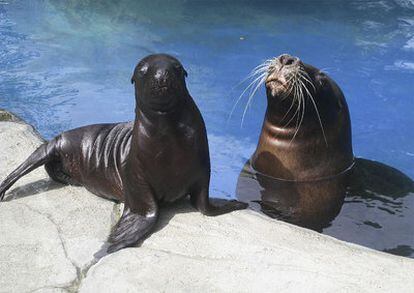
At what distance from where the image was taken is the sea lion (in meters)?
4.75

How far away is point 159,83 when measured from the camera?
3.70 metres

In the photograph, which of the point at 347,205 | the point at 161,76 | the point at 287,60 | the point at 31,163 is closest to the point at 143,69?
the point at 161,76

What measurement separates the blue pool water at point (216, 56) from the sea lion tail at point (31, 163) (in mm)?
2172

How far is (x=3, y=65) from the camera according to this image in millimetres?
9750

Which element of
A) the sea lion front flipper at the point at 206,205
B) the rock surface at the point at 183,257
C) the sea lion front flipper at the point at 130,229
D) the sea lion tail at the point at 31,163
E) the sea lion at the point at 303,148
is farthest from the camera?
the sea lion at the point at 303,148

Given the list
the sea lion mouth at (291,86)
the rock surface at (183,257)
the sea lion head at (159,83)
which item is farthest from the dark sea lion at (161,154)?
the sea lion mouth at (291,86)

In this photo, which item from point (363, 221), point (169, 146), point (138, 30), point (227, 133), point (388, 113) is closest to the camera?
point (169, 146)

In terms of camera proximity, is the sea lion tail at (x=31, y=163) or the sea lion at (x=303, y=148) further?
the sea lion at (x=303, y=148)

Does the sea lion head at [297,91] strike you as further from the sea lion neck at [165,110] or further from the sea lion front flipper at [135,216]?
the sea lion front flipper at [135,216]

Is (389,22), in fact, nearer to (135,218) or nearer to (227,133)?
(227,133)

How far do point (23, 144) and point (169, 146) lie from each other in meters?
1.67

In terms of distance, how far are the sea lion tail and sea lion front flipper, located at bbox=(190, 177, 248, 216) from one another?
1.13 meters

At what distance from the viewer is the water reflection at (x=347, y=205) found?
4.64m

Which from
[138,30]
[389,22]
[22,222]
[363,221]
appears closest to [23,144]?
[22,222]
